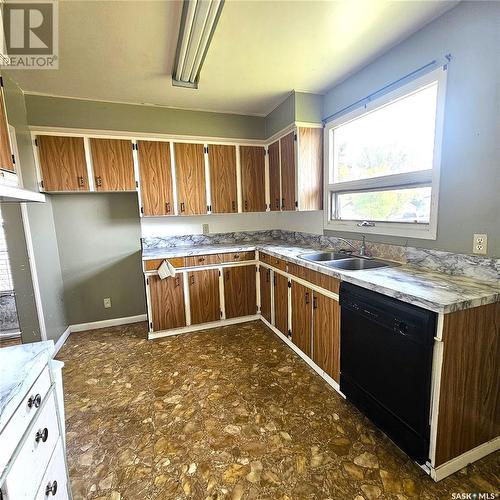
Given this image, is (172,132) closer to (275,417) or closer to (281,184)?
(281,184)

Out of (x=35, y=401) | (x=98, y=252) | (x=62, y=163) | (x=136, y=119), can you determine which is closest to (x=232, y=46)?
(x=136, y=119)

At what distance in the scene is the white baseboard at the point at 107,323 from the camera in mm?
3320

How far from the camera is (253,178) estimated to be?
11.7 feet

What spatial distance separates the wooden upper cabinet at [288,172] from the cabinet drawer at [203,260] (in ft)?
3.34

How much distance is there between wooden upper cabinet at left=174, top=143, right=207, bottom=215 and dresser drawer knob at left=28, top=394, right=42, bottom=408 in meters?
2.53

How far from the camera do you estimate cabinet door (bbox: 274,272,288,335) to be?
279 cm

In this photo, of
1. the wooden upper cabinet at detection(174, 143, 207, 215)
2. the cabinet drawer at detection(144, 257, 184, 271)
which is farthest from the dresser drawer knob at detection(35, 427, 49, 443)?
the wooden upper cabinet at detection(174, 143, 207, 215)

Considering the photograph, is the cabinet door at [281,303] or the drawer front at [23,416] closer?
the drawer front at [23,416]

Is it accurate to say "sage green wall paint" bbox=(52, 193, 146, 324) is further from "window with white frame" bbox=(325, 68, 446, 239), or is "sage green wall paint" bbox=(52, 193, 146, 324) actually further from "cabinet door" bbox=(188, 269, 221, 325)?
"window with white frame" bbox=(325, 68, 446, 239)

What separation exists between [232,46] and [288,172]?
53.8 inches

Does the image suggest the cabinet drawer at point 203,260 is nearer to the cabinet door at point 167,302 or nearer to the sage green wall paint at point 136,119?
the cabinet door at point 167,302

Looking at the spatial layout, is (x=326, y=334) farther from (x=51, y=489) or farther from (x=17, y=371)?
(x=17, y=371)

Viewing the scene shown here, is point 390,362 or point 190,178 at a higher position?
point 190,178

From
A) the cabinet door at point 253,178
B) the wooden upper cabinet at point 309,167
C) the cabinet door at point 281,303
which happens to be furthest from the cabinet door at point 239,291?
the wooden upper cabinet at point 309,167
